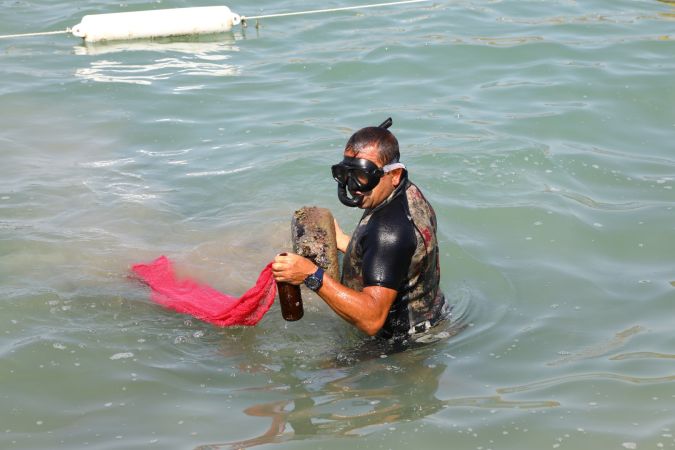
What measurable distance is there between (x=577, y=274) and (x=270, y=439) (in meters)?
3.27

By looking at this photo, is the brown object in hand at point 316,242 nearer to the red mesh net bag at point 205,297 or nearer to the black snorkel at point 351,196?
the red mesh net bag at point 205,297

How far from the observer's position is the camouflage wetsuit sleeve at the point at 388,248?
5.61 m

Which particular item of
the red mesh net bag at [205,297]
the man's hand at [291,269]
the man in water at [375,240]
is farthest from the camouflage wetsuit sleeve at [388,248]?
the red mesh net bag at [205,297]

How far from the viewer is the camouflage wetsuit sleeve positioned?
561cm

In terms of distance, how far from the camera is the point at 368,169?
560 centimetres

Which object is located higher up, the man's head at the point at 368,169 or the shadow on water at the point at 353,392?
the man's head at the point at 368,169

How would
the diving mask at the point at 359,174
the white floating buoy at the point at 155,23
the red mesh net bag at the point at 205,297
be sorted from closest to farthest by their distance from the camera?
1. the diving mask at the point at 359,174
2. the red mesh net bag at the point at 205,297
3. the white floating buoy at the point at 155,23

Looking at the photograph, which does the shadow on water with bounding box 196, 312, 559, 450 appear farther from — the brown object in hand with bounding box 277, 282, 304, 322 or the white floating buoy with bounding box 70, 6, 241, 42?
the white floating buoy with bounding box 70, 6, 241, 42

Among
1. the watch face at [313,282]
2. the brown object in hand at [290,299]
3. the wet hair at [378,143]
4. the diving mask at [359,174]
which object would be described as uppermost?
the wet hair at [378,143]

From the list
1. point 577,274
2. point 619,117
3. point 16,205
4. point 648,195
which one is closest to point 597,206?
point 648,195

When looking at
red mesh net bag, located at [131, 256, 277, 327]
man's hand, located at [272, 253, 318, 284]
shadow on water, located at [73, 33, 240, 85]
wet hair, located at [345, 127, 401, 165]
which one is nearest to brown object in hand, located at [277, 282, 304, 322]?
man's hand, located at [272, 253, 318, 284]

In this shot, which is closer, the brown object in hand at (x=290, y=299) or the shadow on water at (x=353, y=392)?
the shadow on water at (x=353, y=392)

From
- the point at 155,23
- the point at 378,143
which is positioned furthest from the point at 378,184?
the point at 155,23

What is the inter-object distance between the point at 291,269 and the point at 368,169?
75 centimetres
